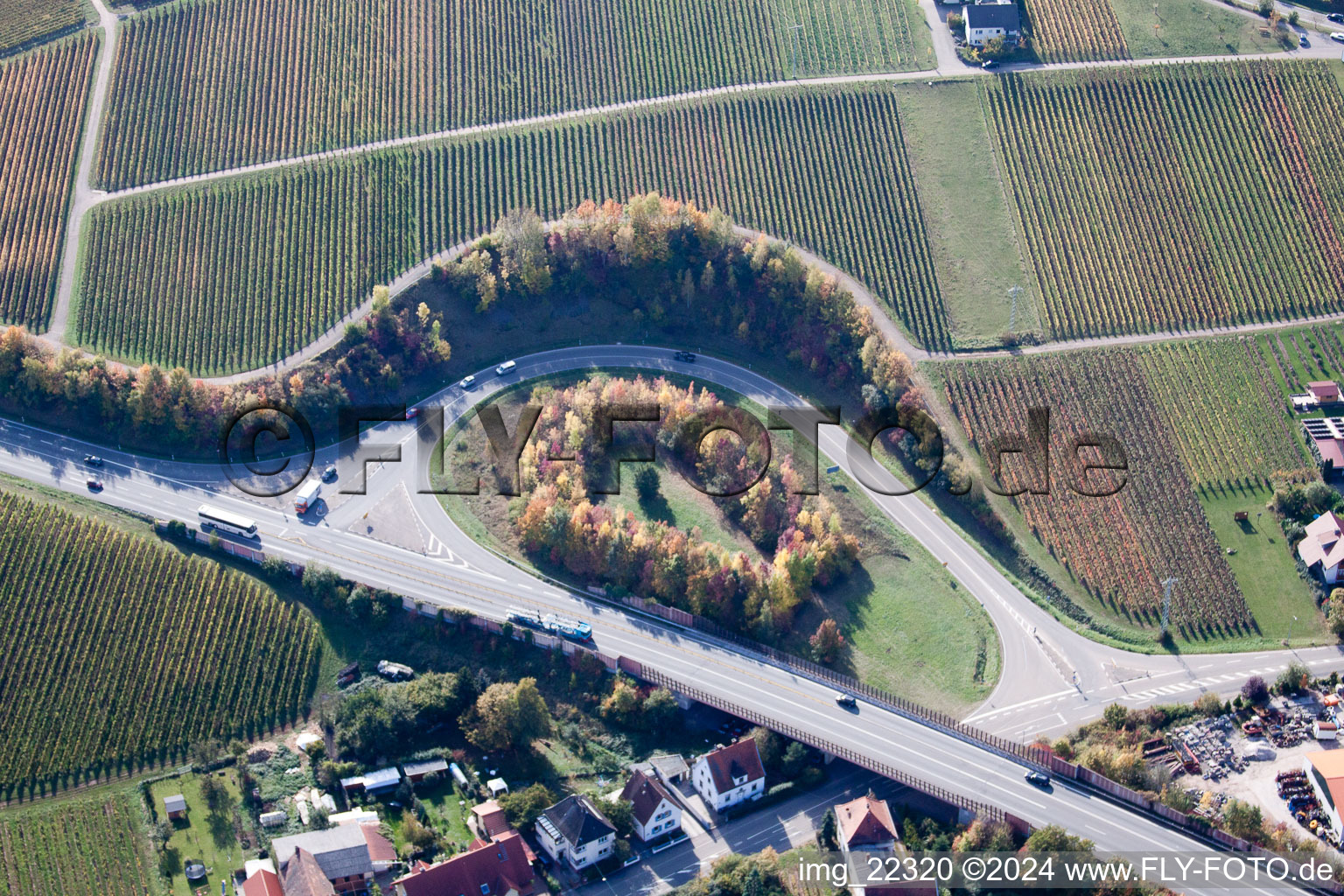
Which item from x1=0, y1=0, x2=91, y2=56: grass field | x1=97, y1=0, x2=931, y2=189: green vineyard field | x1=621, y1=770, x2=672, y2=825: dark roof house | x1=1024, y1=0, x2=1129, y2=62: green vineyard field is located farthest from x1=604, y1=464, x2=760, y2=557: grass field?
x1=0, y1=0, x2=91, y2=56: grass field

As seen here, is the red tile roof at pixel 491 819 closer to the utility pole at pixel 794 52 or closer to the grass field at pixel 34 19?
the utility pole at pixel 794 52

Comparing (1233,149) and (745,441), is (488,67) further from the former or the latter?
(1233,149)

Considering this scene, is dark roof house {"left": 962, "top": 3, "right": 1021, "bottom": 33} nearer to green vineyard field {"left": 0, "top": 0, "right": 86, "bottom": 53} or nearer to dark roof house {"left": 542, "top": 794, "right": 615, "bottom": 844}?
green vineyard field {"left": 0, "top": 0, "right": 86, "bottom": 53}

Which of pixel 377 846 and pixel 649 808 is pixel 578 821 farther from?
pixel 377 846

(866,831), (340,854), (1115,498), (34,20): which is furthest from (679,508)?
(34,20)

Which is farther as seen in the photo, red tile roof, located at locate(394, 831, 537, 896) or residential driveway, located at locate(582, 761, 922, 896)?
residential driveway, located at locate(582, 761, 922, 896)

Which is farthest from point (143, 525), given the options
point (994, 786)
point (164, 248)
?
point (994, 786)

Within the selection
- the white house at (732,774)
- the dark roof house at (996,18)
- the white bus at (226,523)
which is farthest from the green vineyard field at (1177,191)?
the white bus at (226,523)
